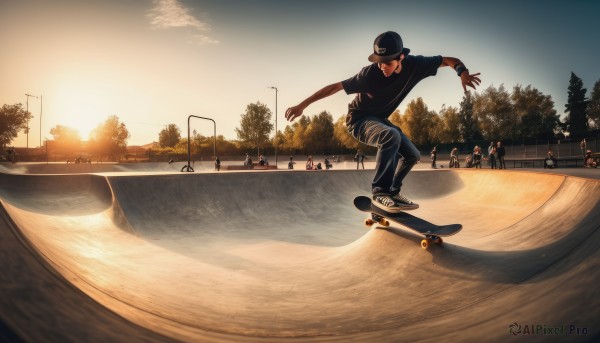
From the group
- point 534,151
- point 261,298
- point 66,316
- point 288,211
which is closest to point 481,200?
point 288,211

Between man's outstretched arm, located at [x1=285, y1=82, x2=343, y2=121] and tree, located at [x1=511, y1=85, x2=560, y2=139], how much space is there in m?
62.2

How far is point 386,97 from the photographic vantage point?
14.3ft

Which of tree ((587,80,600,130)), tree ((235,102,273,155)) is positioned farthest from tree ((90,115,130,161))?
tree ((587,80,600,130))

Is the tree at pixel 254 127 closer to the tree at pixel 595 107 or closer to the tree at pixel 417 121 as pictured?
the tree at pixel 417 121

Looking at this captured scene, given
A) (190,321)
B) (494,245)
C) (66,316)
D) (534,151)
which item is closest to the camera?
(66,316)

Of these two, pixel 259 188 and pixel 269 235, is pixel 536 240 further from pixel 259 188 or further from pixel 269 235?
pixel 259 188

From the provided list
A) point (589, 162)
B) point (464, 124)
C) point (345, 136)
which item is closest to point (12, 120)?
point (345, 136)

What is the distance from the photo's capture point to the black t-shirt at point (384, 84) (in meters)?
4.20

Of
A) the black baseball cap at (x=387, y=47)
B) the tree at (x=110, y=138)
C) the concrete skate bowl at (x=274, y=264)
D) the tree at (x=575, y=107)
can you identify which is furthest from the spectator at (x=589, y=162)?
the tree at (x=110, y=138)

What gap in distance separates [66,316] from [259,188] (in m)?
8.69

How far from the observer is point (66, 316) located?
162 centimetres

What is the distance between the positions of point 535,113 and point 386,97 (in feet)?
206

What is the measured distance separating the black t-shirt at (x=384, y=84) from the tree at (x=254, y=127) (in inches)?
2702

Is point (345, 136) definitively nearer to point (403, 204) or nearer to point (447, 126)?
point (447, 126)
